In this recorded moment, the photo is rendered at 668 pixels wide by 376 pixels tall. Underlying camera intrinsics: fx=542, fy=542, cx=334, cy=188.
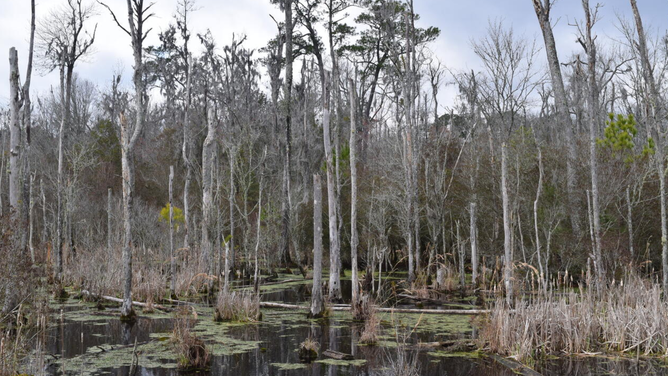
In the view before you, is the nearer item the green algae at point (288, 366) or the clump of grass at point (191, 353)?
the clump of grass at point (191, 353)

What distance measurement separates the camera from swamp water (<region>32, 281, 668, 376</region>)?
6.84 m

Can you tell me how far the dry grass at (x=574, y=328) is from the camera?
7355mm

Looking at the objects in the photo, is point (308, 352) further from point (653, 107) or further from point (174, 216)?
point (174, 216)

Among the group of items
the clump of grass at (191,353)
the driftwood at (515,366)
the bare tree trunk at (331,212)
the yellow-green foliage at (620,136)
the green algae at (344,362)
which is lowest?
the driftwood at (515,366)

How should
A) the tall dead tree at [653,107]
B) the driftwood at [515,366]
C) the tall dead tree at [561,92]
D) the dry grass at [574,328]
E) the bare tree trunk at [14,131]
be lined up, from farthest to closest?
the tall dead tree at [561,92]
the tall dead tree at [653,107]
the bare tree trunk at [14,131]
the dry grass at [574,328]
the driftwood at [515,366]

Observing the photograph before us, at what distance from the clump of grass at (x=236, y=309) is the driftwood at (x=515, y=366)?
4687 mm

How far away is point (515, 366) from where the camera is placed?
6977 millimetres

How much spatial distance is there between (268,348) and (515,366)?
11.5 ft

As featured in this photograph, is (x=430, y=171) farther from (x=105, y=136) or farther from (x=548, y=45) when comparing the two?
(x=105, y=136)

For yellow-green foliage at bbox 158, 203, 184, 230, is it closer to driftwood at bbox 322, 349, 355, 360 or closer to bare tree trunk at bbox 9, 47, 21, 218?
bare tree trunk at bbox 9, 47, 21, 218

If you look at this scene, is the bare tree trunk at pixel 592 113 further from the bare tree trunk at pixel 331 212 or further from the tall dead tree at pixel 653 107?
the bare tree trunk at pixel 331 212

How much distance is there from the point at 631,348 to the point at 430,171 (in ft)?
37.9

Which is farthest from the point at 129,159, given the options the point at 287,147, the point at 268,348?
the point at 287,147

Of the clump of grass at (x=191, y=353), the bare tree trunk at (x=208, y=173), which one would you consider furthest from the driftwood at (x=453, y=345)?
the bare tree trunk at (x=208, y=173)
